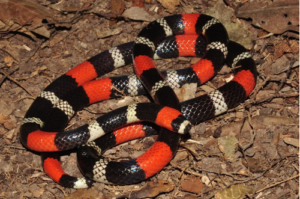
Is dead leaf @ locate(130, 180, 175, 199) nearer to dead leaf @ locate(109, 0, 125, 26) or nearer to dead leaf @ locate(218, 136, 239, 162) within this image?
dead leaf @ locate(218, 136, 239, 162)

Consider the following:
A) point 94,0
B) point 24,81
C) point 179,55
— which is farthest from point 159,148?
point 94,0

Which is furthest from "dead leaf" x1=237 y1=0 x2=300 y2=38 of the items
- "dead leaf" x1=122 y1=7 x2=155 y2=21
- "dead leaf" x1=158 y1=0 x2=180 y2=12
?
"dead leaf" x1=122 y1=7 x2=155 y2=21

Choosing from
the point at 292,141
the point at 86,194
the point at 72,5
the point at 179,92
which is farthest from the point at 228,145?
the point at 72,5

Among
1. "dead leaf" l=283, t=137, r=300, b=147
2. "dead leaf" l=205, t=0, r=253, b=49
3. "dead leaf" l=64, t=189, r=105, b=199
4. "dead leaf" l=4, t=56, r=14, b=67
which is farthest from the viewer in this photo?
"dead leaf" l=4, t=56, r=14, b=67

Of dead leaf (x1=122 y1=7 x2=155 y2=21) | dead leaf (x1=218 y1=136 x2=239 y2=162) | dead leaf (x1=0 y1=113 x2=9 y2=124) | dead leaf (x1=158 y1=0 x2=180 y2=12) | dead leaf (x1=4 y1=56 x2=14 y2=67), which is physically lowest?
dead leaf (x1=218 y1=136 x2=239 y2=162)

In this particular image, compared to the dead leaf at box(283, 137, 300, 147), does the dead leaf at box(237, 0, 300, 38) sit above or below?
above

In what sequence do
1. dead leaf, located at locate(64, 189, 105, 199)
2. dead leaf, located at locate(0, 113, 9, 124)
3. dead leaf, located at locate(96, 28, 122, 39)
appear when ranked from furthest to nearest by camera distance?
dead leaf, located at locate(96, 28, 122, 39), dead leaf, located at locate(0, 113, 9, 124), dead leaf, located at locate(64, 189, 105, 199)

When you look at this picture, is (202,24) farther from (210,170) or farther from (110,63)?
(210,170)

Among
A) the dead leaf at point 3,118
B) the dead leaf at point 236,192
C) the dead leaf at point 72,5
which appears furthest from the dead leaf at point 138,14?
the dead leaf at point 236,192
